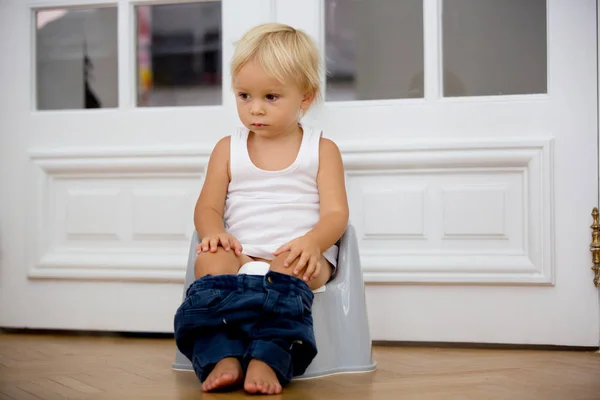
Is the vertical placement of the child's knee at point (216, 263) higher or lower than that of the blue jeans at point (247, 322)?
higher

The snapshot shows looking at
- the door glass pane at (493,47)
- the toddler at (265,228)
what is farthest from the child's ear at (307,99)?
the door glass pane at (493,47)

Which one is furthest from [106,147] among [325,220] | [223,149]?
[325,220]

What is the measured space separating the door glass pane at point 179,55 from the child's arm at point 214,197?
34 centimetres

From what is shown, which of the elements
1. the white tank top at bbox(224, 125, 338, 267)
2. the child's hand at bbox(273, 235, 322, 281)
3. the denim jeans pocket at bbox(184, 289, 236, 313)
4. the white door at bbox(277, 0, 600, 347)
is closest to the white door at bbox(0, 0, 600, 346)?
the white door at bbox(277, 0, 600, 347)

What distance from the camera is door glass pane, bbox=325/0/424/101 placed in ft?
5.38

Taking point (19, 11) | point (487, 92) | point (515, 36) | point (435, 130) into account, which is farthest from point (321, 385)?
point (19, 11)

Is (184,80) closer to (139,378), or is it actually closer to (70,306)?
(70,306)

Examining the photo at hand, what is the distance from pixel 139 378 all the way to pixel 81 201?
1.97 ft

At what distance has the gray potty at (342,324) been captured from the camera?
1279 mm

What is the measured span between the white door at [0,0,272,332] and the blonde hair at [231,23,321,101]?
0.98ft

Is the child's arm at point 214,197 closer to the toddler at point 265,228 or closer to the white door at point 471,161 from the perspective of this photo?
the toddler at point 265,228

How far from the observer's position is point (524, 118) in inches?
61.4

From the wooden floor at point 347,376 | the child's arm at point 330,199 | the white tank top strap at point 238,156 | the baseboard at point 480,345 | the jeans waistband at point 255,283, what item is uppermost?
the white tank top strap at point 238,156

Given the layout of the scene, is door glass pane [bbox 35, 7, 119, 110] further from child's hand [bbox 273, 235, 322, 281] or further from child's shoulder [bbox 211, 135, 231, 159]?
child's hand [bbox 273, 235, 322, 281]
